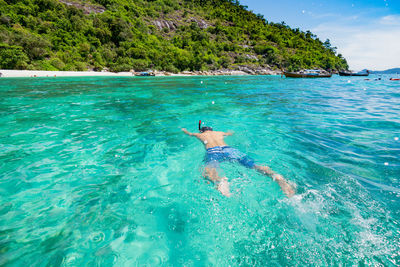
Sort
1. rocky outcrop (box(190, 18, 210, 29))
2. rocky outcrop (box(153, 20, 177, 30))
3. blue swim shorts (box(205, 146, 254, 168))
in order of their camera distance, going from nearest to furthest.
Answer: blue swim shorts (box(205, 146, 254, 168)) < rocky outcrop (box(153, 20, 177, 30)) < rocky outcrop (box(190, 18, 210, 29))

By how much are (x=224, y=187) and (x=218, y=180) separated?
26cm

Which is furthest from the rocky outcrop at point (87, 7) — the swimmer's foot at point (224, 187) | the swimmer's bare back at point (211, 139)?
the swimmer's foot at point (224, 187)

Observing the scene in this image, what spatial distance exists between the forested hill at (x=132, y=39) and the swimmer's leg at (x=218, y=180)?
171ft

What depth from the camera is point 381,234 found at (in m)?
2.55

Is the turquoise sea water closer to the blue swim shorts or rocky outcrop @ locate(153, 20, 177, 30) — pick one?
the blue swim shorts

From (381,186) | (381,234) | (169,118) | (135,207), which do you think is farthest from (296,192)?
(169,118)

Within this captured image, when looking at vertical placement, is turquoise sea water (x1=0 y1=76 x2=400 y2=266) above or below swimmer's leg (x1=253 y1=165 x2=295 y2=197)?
below

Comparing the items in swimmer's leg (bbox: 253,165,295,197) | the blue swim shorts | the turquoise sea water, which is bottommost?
the turquoise sea water

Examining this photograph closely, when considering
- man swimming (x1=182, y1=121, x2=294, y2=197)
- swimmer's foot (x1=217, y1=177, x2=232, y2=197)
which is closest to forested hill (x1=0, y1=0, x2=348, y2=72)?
man swimming (x1=182, y1=121, x2=294, y2=197)

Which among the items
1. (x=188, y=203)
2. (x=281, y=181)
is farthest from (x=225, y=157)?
(x=188, y=203)

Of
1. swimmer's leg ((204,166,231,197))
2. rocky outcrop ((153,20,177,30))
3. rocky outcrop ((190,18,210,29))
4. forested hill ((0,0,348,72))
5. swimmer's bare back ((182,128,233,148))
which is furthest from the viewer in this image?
rocky outcrop ((190,18,210,29))

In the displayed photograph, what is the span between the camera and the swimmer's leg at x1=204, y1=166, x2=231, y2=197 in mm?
3611

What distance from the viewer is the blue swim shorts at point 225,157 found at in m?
4.33

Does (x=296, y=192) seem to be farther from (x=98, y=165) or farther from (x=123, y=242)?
(x=98, y=165)
